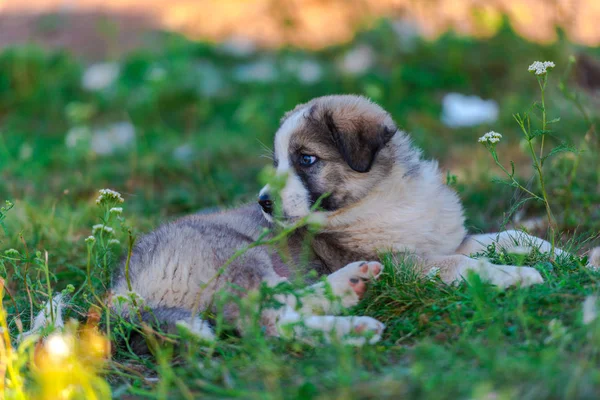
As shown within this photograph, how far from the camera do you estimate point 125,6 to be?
1048cm

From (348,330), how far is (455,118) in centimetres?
466

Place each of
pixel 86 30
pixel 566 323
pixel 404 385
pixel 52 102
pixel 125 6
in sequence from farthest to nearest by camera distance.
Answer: pixel 125 6
pixel 86 30
pixel 52 102
pixel 566 323
pixel 404 385

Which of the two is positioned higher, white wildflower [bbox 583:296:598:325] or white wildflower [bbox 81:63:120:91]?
white wildflower [bbox 81:63:120:91]

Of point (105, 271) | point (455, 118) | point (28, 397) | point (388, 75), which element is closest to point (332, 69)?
point (388, 75)

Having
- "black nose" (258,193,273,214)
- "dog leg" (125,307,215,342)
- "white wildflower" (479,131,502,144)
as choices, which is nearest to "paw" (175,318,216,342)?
"dog leg" (125,307,215,342)

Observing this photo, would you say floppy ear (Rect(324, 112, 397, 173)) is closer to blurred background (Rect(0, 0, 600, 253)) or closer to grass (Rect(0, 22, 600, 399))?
grass (Rect(0, 22, 600, 399))

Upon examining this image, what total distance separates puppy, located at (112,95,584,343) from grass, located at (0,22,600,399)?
0.19 meters

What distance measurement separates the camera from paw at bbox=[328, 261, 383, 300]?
3.08 metres

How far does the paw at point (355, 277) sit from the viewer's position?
3.08m

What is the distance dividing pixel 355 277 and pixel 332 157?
0.72m

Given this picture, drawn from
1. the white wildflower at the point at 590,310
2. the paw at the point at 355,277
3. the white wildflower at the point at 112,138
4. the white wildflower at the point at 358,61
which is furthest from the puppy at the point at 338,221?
the white wildflower at the point at 358,61

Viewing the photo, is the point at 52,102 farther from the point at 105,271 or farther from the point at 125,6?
the point at 105,271

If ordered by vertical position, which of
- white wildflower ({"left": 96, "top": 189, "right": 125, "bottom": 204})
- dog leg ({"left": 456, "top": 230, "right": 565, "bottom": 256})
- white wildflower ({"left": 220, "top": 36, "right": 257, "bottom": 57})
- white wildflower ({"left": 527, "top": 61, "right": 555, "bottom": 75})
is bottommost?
dog leg ({"left": 456, "top": 230, "right": 565, "bottom": 256})

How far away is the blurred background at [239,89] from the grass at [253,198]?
25 millimetres
